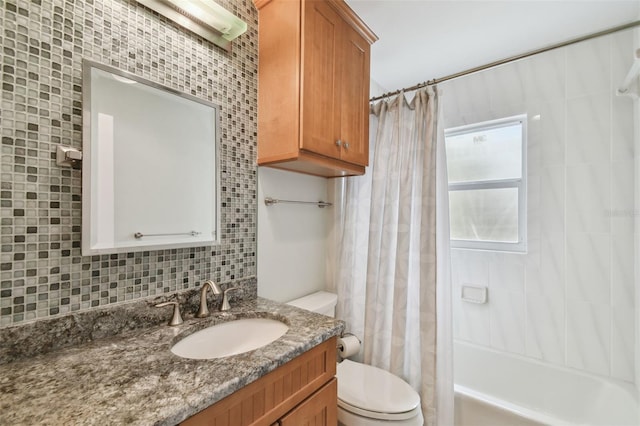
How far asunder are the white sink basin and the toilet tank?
1.51 feet

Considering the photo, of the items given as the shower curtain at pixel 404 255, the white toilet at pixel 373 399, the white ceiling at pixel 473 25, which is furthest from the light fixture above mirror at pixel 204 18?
the white toilet at pixel 373 399

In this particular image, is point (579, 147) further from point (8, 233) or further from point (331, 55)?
point (8, 233)

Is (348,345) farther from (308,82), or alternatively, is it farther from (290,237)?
(308,82)

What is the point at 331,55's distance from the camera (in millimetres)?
1347

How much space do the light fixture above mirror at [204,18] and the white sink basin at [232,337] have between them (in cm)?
122

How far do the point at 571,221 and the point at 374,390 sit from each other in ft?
5.28

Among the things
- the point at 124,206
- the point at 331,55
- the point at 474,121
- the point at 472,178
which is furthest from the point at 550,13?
the point at 124,206

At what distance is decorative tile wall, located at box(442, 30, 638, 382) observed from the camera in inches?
61.7

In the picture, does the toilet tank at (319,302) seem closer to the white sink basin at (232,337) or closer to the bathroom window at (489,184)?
the white sink basin at (232,337)

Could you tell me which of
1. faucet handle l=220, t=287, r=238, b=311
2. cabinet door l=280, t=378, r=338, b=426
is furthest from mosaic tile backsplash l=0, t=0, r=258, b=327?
cabinet door l=280, t=378, r=338, b=426

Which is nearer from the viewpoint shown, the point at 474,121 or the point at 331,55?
the point at 331,55

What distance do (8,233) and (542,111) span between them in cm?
269

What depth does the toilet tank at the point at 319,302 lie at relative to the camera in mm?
1576

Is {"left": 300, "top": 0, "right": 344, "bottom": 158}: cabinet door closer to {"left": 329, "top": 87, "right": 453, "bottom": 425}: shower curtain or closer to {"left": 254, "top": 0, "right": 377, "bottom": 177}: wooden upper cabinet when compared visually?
{"left": 254, "top": 0, "right": 377, "bottom": 177}: wooden upper cabinet
